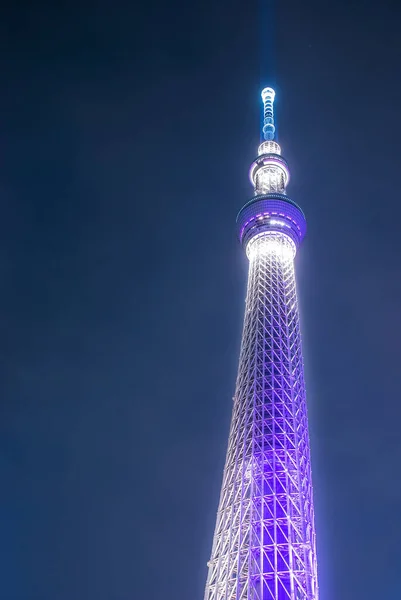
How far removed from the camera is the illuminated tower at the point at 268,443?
41.8 metres

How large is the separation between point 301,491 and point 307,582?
702 cm

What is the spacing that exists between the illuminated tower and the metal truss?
8 cm

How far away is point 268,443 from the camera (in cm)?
4938

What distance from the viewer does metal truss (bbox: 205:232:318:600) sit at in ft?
137

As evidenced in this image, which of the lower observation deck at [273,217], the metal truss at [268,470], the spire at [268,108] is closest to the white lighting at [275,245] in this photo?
the lower observation deck at [273,217]

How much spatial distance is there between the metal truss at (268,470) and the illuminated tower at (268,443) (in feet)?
0.25

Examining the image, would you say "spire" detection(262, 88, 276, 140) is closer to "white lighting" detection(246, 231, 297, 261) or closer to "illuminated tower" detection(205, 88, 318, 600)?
"illuminated tower" detection(205, 88, 318, 600)

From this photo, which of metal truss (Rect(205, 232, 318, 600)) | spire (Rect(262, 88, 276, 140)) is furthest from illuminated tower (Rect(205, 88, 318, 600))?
spire (Rect(262, 88, 276, 140))

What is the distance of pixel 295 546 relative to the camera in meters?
42.7

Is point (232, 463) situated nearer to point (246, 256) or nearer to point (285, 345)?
point (285, 345)

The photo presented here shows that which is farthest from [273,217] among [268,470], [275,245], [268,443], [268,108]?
[268,470]

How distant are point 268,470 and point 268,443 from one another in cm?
252

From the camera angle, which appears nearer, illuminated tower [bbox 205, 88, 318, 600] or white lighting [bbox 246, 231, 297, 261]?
illuminated tower [bbox 205, 88, 318, 600]

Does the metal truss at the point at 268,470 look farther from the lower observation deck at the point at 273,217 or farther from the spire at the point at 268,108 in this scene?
the spire at the point at 268,108
